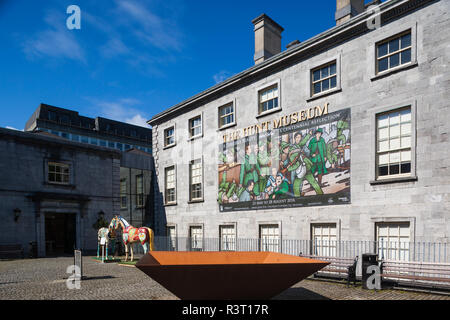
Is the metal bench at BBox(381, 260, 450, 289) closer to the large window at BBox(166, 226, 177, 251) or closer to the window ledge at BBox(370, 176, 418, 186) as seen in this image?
the window ledge at BBox(370, 176, 418, 186)

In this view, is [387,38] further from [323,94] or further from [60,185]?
[60,185]

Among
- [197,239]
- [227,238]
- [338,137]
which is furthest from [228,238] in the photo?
[338,137]

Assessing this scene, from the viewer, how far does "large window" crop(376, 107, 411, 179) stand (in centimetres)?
1217

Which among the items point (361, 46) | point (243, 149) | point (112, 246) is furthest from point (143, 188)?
point (361, 46)

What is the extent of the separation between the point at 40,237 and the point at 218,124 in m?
14.4

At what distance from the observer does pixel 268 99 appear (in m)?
17.5

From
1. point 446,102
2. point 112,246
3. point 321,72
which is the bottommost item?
point 112,246

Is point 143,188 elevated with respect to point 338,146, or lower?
lower

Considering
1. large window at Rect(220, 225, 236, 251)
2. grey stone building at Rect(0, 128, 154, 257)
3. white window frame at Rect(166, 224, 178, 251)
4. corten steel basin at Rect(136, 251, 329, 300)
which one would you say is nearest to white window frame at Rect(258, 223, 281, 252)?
large window at Rect(220, 225, 236, 251)

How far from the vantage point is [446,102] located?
1122 centimetres

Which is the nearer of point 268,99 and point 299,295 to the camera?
Answer: point 299,295

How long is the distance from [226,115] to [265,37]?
17.0 ft

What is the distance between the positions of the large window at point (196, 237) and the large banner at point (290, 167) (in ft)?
8.94

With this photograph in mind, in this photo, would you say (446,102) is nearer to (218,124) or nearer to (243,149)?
(243,149)
